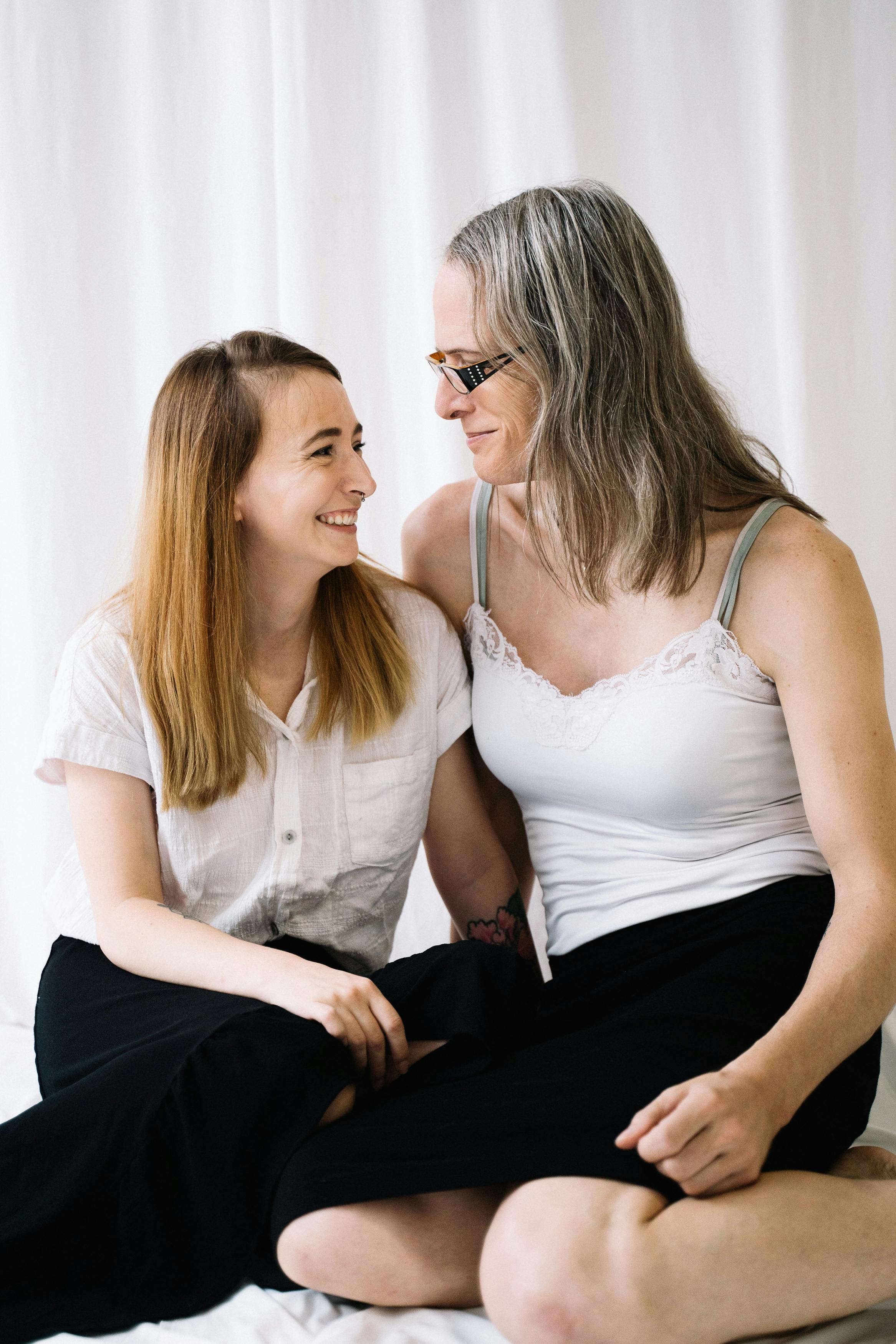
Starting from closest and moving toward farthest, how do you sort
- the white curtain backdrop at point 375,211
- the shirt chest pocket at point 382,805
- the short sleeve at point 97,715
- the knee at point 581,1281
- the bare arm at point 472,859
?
the knee at point 581,1281 → the short sleeve at point 97,715 → the shirt chest pocket at point 382,805 → the bare arm at point 472,859 → the white curtain backdrop at point 375,211

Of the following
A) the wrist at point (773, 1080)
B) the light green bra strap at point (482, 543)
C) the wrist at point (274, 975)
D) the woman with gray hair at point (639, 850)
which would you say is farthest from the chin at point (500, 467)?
the wrist at point (773, 1080)

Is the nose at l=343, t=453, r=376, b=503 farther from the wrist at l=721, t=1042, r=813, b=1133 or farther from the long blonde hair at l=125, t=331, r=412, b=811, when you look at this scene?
the wrist at l=721, t=1042, r=813, b=1133

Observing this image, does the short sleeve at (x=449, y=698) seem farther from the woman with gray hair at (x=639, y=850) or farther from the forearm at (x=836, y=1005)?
the forearm at (x=836, y=1005)

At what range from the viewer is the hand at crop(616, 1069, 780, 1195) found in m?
0.95

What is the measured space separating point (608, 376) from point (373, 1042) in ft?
2.66

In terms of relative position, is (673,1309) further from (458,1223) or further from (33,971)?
(33,971)

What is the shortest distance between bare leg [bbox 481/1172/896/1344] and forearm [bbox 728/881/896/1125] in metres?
0.09

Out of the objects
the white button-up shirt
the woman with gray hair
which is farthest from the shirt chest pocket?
the woman with gray hair

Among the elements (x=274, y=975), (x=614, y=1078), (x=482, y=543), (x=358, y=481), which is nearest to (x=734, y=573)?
(x=482, y=543)

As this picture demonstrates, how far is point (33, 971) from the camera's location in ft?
6.88

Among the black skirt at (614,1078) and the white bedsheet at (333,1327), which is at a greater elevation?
the black skirt at (614,1078)

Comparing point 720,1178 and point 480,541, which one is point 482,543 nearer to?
point 480,541

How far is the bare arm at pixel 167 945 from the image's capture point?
1.19 meters

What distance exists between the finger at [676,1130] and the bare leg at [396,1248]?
8.5 inches
